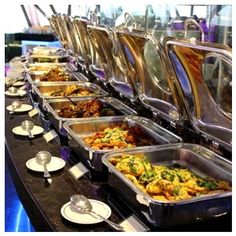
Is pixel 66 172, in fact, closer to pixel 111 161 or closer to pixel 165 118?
pixel 111 161

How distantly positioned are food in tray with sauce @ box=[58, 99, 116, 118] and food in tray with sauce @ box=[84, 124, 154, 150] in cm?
21

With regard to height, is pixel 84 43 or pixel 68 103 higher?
pixel 84 43

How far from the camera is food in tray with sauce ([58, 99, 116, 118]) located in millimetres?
2193

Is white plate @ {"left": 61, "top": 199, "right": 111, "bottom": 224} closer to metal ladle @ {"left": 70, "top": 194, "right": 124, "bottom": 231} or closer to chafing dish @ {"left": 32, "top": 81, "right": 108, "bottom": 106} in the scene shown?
metal ladle @ {"left": 70, "top": 194, "right": 124, "bottom": 231}

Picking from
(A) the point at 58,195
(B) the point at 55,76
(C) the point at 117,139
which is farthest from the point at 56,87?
(A) the point at 58,195

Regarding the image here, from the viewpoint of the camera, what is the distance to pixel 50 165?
1.71m

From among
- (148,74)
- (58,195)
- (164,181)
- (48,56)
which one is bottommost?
(58,195)

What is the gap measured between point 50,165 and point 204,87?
2.42 ft

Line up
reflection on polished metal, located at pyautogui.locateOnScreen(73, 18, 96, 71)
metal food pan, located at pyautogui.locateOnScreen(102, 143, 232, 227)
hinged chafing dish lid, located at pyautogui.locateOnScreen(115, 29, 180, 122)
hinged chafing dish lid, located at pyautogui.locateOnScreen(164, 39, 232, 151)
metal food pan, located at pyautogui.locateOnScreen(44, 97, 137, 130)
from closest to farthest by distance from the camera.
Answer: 1. metal food pan, located at pyautogui.locateOnScreen(102, 143, 232, 227)
2. hinged chafing dish lid, located at pyautogui.locateOnScreen(164, 39, 232, 151)
3. hinged chafing dish lid, located at pyautogui.locateOnScreen(115, 29, 180, 122)
4. metal food pan, located at pyautogui.locateOnScreen(44, 97, 137, 130)
5. reflection on polished metal, located at pyautogui.locateOnScreen(73, 18, 96, 71)

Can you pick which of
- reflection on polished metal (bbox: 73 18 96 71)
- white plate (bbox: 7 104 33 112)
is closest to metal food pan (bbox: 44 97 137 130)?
white plate (bbox: 7 104 33 112)

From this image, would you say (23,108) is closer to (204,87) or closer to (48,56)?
(204,87)

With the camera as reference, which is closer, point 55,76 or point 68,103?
point 68,103

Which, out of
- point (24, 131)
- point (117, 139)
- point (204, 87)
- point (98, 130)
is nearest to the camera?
point (204, 87)
